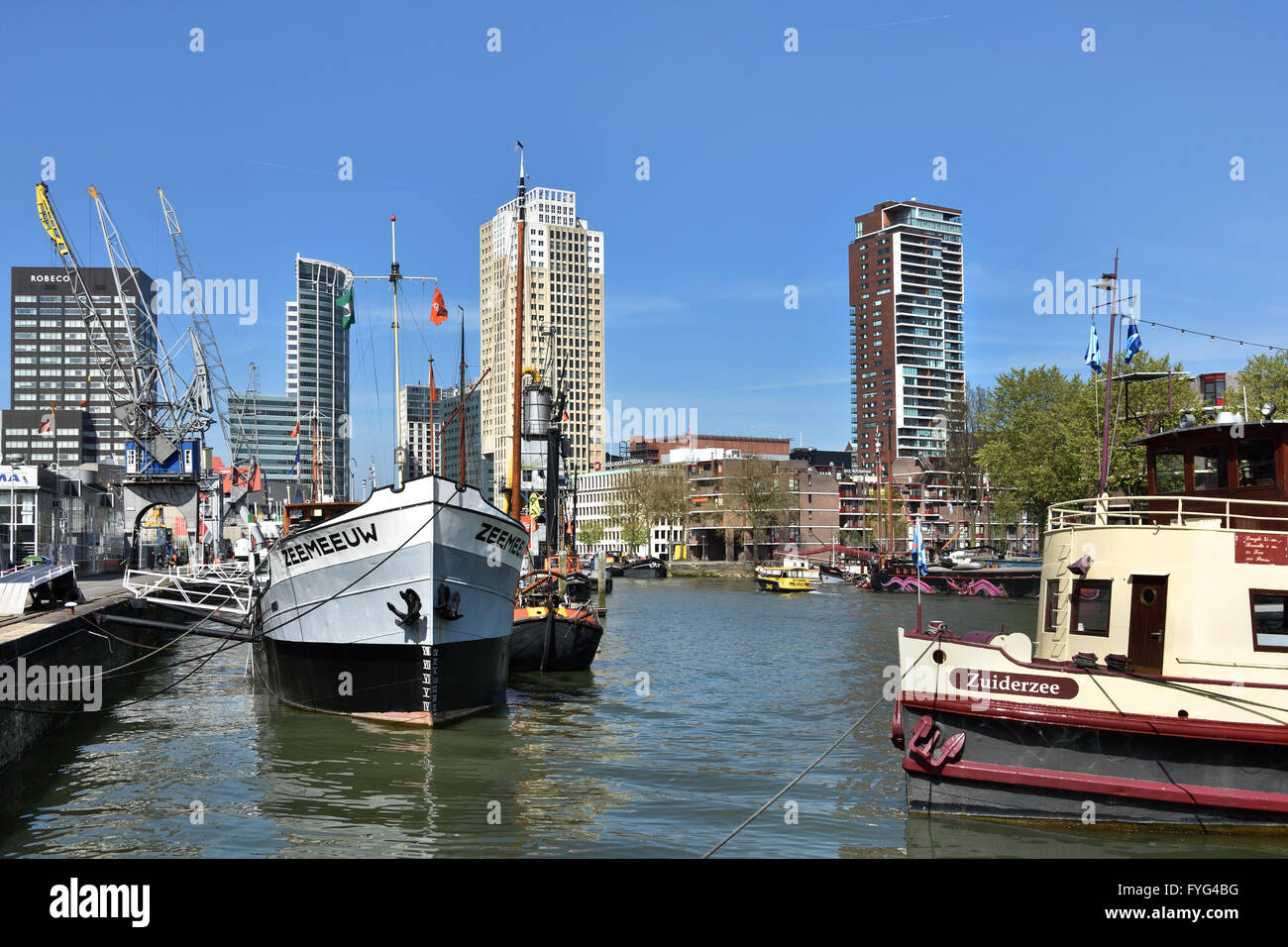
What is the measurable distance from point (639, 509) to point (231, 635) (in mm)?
120917

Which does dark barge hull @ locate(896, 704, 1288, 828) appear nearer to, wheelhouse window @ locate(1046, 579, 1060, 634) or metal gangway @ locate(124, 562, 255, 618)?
wheelhouse window @ locate(1046, 579, 1060, 634)

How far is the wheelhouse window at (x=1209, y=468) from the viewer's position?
16.4 meters

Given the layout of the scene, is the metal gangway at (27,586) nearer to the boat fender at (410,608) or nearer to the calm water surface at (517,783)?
the calm water surface at (517,783)

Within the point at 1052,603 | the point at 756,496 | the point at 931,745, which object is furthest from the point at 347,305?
the point at 756,496

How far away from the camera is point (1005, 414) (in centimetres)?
8538

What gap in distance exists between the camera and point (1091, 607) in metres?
15.6

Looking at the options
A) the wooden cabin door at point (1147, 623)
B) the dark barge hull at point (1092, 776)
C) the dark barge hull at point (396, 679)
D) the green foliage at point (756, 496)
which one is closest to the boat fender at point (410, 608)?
the dark barge hull at point (396, 679)

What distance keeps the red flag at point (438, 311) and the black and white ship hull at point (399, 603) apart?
23.1ft

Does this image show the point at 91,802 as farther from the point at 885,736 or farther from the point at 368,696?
the point at 885,736

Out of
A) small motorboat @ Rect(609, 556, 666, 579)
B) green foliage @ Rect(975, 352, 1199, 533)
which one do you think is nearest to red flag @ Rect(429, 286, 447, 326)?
green foliage @ Rect(975, 352, 1199, 533)

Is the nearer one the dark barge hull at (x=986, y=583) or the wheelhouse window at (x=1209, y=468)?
the wheelhouse window at (x=1209, y=468)

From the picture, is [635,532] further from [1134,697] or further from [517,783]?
[1134,697]

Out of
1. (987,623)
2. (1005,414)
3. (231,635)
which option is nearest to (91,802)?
(231,635)

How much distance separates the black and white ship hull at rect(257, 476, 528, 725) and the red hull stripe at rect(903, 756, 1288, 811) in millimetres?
10463
